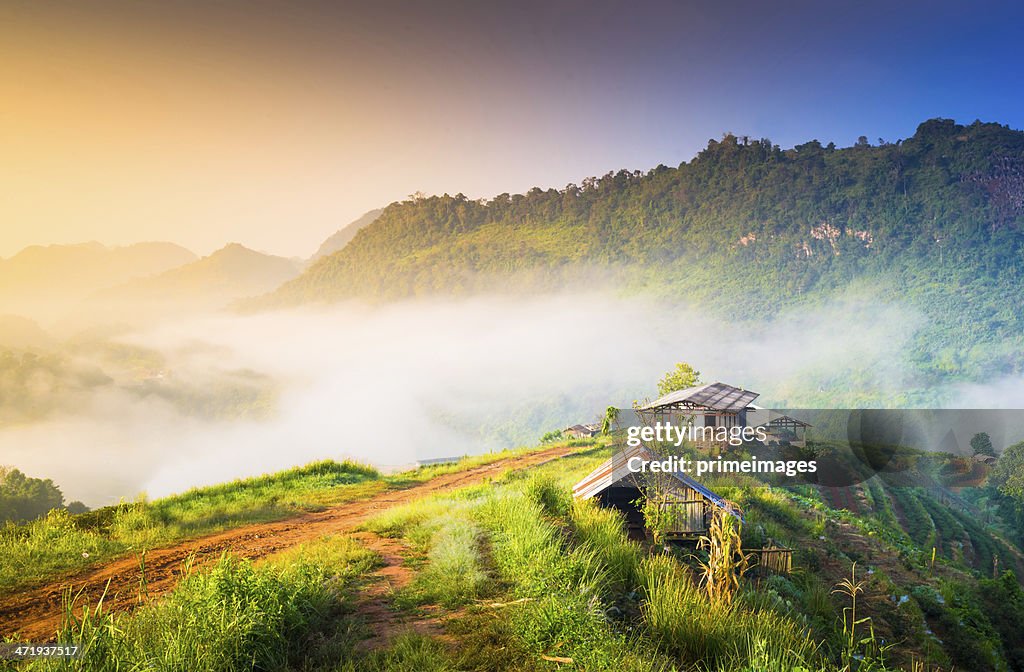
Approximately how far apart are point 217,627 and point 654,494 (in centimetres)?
1089

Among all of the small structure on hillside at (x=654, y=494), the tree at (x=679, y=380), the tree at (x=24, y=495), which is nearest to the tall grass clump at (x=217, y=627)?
the small structure on hillside at (x=654, y=494)

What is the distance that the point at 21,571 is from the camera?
6867mm

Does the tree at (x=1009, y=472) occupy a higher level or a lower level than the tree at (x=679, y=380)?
lower

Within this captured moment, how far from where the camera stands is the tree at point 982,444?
63.2m

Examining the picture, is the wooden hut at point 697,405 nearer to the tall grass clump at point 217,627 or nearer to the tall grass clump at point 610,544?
the tall grass clump at point 610,544

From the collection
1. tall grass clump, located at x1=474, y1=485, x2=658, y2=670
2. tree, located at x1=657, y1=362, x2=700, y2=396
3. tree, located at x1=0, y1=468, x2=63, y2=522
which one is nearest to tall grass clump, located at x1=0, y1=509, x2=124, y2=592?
tall grass clump, located at x1=474, y1=485, x2=658, y2=670

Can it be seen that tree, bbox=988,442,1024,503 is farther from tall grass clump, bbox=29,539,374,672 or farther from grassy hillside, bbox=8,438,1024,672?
tall grass clump, bbox=29,539,374,672

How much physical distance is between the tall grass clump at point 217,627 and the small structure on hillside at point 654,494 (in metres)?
8.36

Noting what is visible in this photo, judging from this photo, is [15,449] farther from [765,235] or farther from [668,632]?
[765,235]

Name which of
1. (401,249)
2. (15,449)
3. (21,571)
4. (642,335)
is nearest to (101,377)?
(15,449)

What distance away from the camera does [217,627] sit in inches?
160

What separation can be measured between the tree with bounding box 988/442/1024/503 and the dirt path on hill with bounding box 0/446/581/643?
6033cm

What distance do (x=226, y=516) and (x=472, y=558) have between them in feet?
22.1

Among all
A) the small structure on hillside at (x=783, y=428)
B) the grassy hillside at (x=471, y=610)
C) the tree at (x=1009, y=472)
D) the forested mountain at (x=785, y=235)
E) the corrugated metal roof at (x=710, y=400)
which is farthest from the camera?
the forested mountain at (x=785, y=235)
